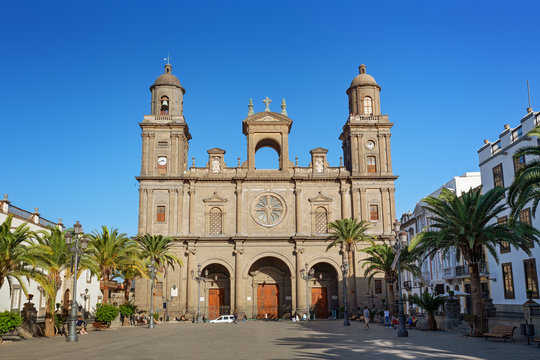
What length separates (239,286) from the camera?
172 ft

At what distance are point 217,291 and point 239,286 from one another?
401 centimetres

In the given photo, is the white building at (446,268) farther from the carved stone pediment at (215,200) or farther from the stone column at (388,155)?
the carved stone pediment at (215,200)

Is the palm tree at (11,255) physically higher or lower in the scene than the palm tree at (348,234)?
lower

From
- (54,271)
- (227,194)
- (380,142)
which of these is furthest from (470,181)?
(54,271)

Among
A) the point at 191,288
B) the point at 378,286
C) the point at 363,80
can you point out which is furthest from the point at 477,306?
the point at 363,80

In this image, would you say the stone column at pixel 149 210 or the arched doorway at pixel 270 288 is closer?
the stone column at pixel 149 210

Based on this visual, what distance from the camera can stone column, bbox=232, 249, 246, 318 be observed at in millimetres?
52094

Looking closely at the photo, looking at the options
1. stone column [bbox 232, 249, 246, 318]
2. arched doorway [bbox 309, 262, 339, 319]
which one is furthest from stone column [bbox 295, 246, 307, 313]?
stone column [bbox 232, 249, 246, 318]

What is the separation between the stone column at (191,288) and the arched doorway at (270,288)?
639cm

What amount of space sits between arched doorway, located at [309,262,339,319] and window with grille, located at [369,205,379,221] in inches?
273

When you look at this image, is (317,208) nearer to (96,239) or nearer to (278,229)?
(278,229)

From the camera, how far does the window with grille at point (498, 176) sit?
120 feet

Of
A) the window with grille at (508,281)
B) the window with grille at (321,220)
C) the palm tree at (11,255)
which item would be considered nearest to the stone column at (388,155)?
the window with grille at (321,220)

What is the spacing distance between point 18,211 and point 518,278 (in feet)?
123
